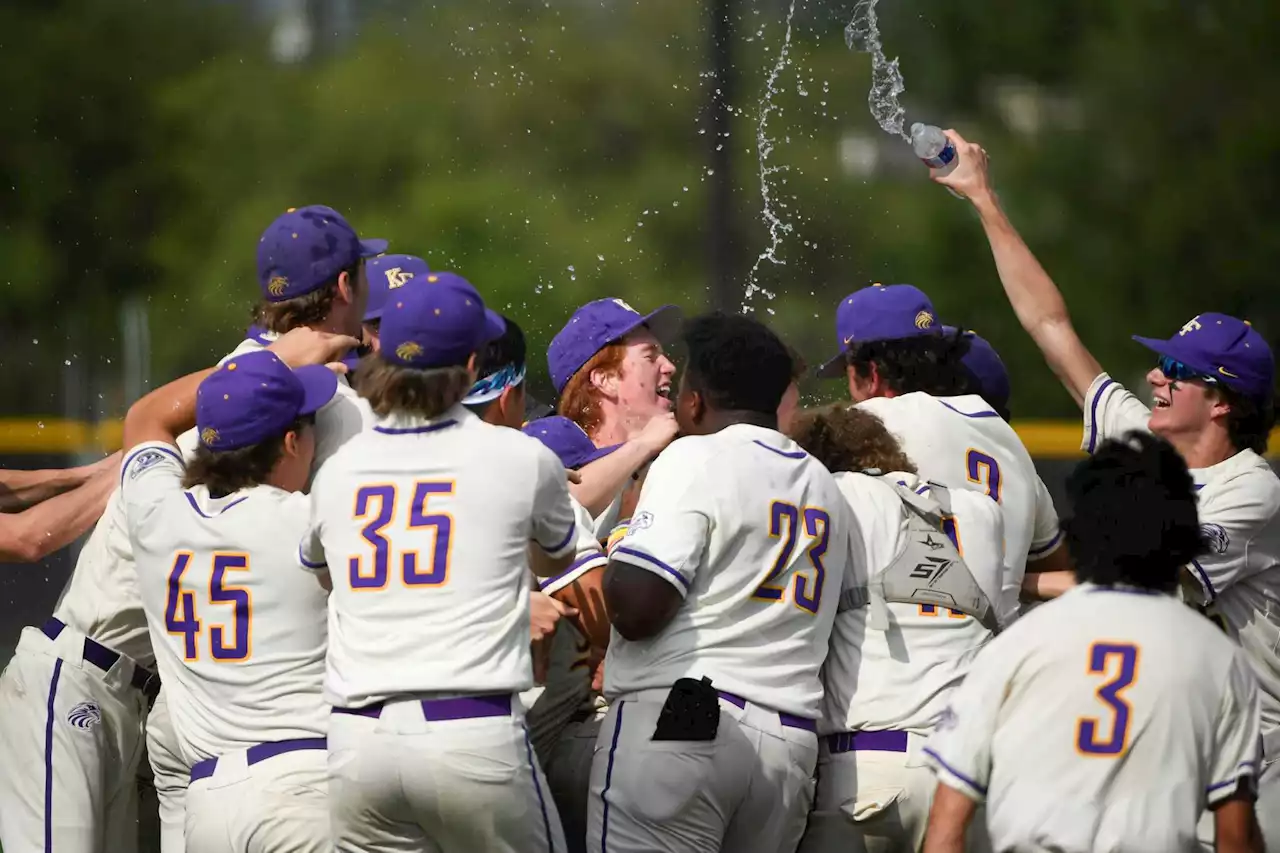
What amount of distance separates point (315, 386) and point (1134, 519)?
1884mm

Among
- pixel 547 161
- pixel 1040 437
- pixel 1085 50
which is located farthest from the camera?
pixel 547 161

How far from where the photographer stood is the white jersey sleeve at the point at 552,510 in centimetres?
400

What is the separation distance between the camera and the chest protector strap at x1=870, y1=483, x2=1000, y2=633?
4375 mm

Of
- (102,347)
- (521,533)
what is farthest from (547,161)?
(521,533)

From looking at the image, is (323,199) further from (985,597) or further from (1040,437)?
(985,597)

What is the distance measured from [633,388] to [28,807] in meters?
1.99

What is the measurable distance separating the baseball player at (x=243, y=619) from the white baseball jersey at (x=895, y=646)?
1.23 m

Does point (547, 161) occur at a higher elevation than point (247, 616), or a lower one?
higher

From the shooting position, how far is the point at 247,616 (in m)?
4.14

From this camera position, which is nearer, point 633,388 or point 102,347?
point 633,388

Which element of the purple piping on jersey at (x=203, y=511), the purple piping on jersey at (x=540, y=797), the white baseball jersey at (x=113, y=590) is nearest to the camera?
the purple piping on jersey at (x=540, y=797)

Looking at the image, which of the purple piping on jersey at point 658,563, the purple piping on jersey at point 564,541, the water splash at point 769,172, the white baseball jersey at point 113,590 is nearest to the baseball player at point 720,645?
the purple piping on jersey at point 658,563

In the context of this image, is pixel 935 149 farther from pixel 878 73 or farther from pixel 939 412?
pixel 878 73

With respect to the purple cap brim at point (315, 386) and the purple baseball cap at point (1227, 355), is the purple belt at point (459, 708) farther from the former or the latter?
the purple baseball cap at point (1227, 355)
